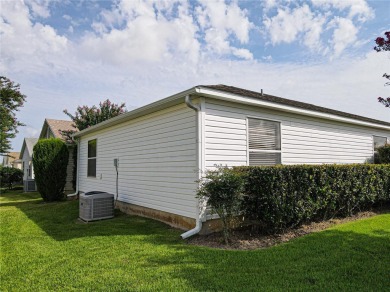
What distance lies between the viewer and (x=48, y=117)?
2191 cm

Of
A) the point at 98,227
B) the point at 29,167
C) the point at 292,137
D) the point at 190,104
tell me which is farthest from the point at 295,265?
the point at 29,167

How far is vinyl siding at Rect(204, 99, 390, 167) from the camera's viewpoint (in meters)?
5.90

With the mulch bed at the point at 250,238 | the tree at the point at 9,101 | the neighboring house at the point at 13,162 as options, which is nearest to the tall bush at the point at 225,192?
the mulch bed at the point at 250,238

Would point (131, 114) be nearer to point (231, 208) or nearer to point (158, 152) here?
point (158, 152)

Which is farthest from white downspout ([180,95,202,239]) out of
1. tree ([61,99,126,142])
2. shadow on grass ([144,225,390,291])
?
tree ([61,99,126,142])

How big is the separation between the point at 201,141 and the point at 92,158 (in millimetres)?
7418

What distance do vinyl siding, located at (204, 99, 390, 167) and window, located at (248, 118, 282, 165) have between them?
0.15m

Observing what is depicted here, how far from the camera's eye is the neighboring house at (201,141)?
5797 millimetres

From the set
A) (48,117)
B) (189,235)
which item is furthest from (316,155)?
(48,117)

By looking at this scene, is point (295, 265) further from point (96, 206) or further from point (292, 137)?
point (96, 206)

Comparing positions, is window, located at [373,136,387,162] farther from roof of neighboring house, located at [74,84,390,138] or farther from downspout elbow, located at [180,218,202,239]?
downspout elbow, located at [180,218,202,239]

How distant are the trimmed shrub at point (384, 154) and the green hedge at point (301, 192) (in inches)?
135

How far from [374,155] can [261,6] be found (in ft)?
23.4

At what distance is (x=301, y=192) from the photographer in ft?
18.7
